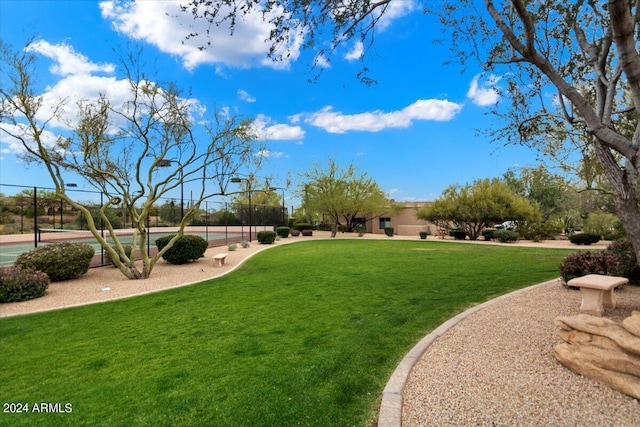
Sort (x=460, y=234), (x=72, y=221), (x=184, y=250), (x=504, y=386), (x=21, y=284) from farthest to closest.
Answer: (x=460, y=234)
(x=72, y=221)
(x=184, y=250)
(x=21, y=284)
(x=504, y=386)

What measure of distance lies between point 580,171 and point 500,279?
6029 millimetres

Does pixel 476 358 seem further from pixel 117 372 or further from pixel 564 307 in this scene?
pixel 117 372

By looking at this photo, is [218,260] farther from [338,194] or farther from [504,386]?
[338,194]

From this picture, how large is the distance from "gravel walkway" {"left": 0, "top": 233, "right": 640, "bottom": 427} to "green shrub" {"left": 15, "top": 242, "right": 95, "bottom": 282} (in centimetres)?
973

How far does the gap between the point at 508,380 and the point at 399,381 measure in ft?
3.40

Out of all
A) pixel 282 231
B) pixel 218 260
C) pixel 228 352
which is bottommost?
pixel 228 352

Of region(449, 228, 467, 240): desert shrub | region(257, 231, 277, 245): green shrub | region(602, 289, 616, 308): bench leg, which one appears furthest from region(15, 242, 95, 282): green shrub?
region(449, 228, 467, 240): desert shrub

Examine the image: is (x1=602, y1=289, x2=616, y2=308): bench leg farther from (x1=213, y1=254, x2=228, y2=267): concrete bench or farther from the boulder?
(x1=213, y1=254, x2=228, y2=267): concrete bench

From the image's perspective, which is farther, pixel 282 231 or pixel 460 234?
pixel 282 231

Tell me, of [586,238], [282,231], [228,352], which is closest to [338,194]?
[282,231]

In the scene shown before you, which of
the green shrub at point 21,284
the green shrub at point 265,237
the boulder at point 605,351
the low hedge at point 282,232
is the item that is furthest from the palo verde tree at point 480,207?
the green shrub at point 21,284

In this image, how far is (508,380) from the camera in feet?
10.8

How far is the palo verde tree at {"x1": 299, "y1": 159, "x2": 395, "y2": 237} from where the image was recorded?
30.7 m

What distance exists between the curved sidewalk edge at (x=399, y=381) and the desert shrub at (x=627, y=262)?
13.6ft
